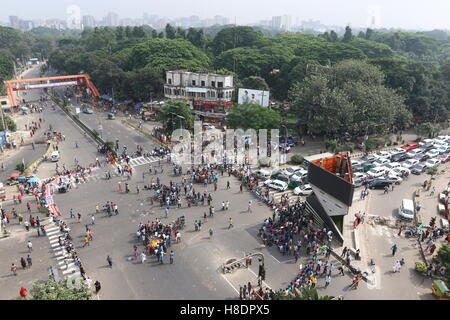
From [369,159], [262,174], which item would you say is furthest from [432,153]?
[262,174]

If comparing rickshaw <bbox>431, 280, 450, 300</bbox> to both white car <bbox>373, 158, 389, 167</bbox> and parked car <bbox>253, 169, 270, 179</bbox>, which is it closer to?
parked car <bbox>253, 169, 270, 179</bbox>

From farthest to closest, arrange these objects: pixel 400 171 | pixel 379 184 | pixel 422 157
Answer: pixel 422 157, pixel 400 171, pixel 379 184

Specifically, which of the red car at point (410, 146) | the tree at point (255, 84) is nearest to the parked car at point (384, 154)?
the red car at point (410, 146)

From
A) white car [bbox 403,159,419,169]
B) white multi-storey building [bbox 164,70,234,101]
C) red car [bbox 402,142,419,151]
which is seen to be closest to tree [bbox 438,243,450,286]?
white car [bbox 403,159,419,169]

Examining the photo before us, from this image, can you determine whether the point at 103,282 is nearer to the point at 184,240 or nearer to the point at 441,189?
the point at 184,240

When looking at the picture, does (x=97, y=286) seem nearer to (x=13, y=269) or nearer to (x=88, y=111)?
(x=13, y=269)
